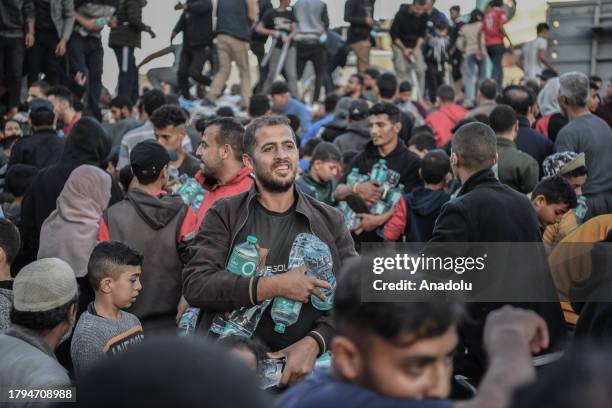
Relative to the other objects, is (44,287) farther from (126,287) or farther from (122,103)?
(122,103)

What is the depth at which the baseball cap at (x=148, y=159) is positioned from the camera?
5629 mm

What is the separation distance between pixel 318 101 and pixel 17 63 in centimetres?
506

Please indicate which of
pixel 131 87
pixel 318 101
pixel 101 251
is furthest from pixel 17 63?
pixel 101 251

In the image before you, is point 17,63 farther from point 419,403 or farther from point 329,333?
point 419,403

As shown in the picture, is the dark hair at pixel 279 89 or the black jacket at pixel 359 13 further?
the black jacket at pixel 359 13

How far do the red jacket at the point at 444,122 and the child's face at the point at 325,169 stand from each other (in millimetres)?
2756

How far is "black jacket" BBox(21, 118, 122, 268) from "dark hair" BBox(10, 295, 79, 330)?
2.14 metres

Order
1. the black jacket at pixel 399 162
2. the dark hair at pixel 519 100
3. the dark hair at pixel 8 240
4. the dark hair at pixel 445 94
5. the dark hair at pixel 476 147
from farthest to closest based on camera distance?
the dark hair at pixel 445 94, the dark hair at pixel 519 100, the black jacket at pixel 399 162, the dark hair at pixel 8 240, the dark hair at pixel 476 147

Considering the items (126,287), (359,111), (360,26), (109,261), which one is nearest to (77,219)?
(109,261)

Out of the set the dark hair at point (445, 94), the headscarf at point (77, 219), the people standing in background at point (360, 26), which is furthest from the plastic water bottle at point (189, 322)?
the people standing in background at point (360, 26)

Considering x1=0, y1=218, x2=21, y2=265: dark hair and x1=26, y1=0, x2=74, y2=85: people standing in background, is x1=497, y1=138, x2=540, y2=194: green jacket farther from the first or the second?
x1=26, y1=0, x2=74, y2=85: people standing in background

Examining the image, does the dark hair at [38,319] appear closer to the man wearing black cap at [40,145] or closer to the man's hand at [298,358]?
the man's hand at [298,358]

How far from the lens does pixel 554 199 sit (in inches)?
225

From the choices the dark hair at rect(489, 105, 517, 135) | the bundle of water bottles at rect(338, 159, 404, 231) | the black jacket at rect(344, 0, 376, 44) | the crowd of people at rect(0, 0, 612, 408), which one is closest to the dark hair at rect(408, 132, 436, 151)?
the crowd of people at rect(0, 0, 612, 408)
